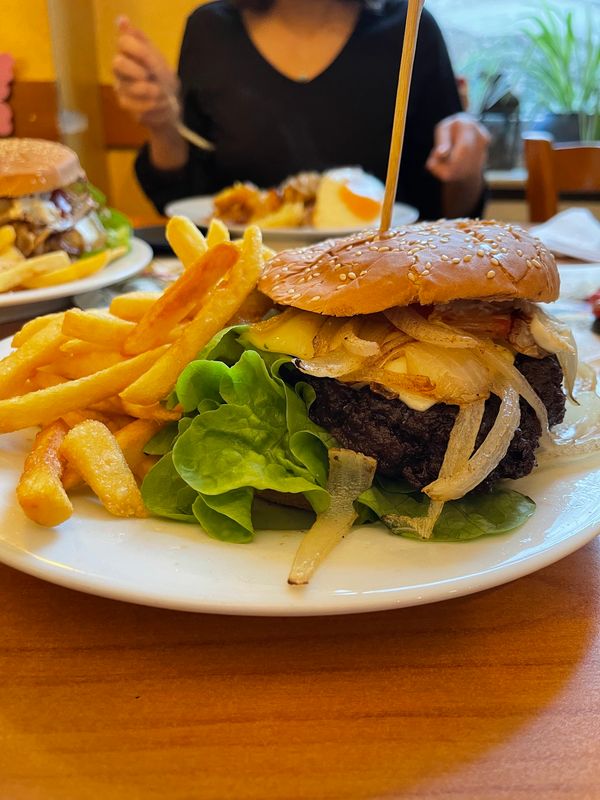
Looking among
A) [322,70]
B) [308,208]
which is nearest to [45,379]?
[308,208]

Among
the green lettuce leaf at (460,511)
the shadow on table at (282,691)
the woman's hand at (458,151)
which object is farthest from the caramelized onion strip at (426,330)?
the woman's hand at (458,151)

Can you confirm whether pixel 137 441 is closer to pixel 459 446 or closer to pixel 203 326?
pixel 203 326

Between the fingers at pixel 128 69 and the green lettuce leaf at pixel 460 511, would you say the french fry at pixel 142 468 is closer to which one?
the green lettuce leaf at pixel 460 511

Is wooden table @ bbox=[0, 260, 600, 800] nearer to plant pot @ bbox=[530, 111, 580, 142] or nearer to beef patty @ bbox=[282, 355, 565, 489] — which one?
beef patty @ bbox=[282, 355, 565, 489]

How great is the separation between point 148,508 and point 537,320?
2.15 feet

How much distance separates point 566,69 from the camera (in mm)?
4590

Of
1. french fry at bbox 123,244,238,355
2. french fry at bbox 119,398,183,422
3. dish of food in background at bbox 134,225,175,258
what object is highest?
french fry at bbox 123,244,238,355

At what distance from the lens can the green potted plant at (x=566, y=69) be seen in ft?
14.9

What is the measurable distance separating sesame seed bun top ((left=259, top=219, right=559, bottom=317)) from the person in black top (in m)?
2.75

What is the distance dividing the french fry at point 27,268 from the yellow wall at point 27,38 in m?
2.33

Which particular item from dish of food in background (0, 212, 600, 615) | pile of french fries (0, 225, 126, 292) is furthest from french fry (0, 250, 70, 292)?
dish of food in background (0, 212, 600, 615)

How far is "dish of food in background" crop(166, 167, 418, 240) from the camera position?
8.93ft

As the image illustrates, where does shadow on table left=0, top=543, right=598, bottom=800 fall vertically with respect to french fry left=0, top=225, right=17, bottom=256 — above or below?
below

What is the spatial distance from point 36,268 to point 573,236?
1904mm
